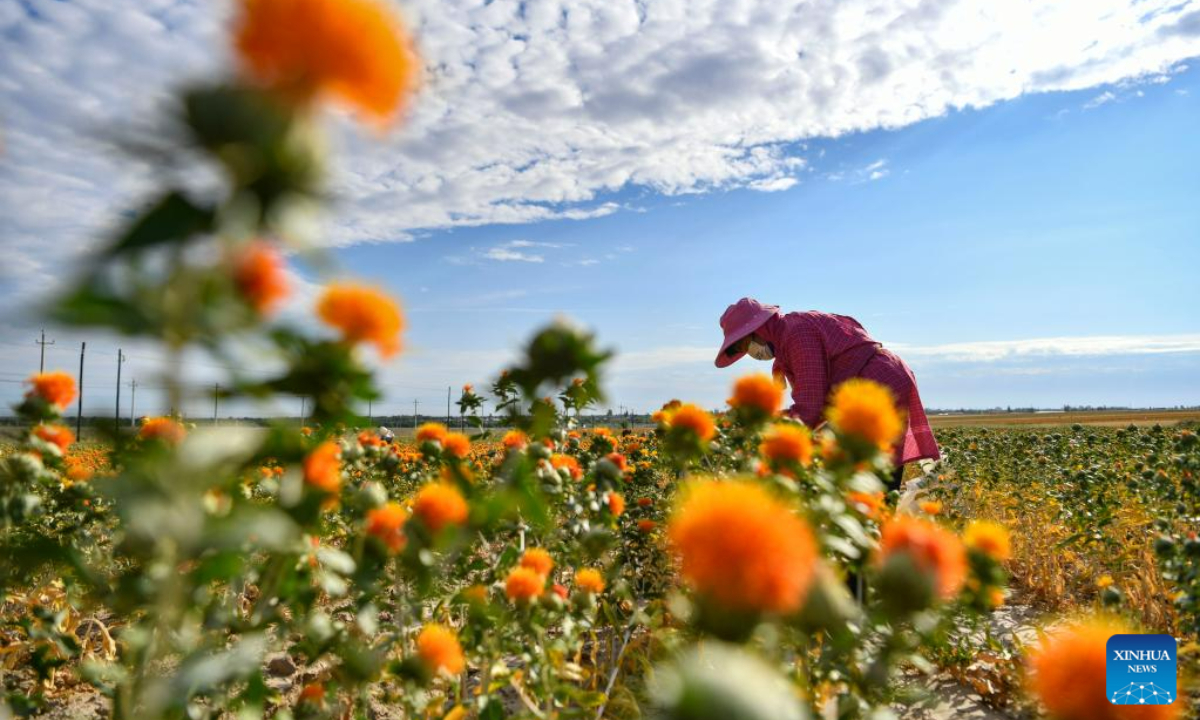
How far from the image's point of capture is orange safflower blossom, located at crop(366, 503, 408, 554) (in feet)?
4.85

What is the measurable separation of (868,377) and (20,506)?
407cm

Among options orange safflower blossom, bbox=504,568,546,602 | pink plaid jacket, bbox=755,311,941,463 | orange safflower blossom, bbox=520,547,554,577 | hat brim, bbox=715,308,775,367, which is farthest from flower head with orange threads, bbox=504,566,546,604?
hat brim, bbox=715,308,775,367

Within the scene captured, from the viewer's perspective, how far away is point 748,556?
808 mm

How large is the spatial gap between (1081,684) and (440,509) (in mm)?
1188

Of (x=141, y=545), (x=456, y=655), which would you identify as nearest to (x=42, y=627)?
(x=456, y=655)

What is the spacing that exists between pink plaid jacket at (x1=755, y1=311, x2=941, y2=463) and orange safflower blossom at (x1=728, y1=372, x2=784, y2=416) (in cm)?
224

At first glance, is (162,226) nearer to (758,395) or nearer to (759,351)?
(758,395)

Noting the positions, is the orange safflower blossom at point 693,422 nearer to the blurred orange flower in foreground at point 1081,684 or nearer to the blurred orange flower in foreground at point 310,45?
the blurred orange flower in foreground at point 1081,684

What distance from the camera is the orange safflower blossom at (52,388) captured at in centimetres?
163

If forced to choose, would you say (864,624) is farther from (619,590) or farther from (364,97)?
(364,97)

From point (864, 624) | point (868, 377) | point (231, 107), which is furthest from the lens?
point (868, 377)

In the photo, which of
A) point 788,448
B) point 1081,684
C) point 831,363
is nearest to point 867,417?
point 788,448

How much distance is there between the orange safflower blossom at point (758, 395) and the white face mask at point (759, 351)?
3.05 m

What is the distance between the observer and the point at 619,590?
2.40 meters
